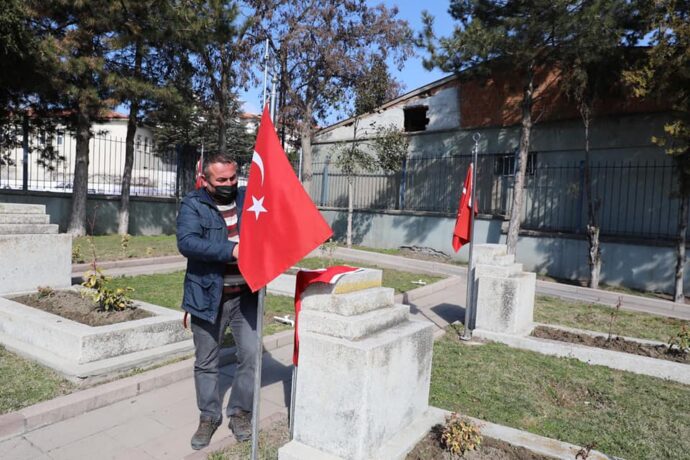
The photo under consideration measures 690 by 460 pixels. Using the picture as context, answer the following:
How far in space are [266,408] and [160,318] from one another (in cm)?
159

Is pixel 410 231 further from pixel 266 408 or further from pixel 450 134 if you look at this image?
pixel 266 408

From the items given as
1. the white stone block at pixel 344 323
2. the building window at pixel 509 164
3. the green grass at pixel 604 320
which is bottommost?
the green grass at pixel 604 320

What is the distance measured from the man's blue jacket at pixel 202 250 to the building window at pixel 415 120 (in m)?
15.7

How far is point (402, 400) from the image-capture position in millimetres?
3053

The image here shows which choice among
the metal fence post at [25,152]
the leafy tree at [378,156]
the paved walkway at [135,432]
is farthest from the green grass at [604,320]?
the metal fence post at [25,152]

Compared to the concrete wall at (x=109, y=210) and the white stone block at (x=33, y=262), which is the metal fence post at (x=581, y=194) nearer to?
the white stone block at (x=33, y=262)

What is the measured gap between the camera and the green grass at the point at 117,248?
406 inches

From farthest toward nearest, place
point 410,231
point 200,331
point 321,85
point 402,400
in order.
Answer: point 321,85 < point 410,231 < point 200,331 < point 402,400

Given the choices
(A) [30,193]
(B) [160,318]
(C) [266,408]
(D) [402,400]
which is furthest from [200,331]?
(A) [30,193]

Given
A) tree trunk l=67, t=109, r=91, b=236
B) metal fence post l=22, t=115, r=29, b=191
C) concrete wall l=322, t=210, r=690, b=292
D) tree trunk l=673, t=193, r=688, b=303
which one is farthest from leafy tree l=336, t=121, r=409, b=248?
metal fence post l=22, t=115, r=29, b=191

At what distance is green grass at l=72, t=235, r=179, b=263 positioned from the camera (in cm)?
1032

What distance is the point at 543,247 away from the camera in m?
12.9

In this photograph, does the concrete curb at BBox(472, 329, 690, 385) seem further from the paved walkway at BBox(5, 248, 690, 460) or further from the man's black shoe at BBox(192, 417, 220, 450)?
the man's black shoe at BBox(192, 417, 220, 450)

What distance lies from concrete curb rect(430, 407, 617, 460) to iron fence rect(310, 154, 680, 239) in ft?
29.0
